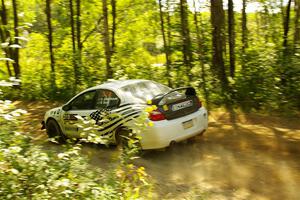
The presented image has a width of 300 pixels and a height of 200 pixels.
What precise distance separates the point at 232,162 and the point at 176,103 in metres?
1.71

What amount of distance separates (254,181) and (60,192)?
387cm

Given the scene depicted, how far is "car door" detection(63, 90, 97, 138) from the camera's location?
28.9 feet

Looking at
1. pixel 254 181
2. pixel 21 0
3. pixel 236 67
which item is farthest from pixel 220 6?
pixel 21 0

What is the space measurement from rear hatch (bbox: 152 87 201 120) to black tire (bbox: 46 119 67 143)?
347 centimetres

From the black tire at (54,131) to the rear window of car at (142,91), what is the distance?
266 cm

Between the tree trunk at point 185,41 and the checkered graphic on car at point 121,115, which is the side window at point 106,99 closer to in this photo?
the checkered graphic on car at point 121,115

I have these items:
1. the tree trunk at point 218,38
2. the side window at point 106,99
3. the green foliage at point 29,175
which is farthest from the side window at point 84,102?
the tree trunk at point 218,38

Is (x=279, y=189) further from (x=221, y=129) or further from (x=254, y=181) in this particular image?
(x=221, y=129)

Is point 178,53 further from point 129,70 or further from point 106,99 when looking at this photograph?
point 106,99

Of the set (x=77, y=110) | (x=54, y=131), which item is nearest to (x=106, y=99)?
(x=77, y=110)

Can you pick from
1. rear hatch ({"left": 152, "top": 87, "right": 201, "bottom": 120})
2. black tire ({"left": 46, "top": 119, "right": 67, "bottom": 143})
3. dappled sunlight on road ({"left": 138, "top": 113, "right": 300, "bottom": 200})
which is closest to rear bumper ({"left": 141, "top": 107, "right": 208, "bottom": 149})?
rear hatch ({"left": 152, "top": 87, "right": 201, "bottom": 120})

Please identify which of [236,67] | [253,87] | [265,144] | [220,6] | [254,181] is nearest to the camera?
[254,181]

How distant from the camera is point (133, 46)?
21828 millimetres

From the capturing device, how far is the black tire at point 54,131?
9.82 m
